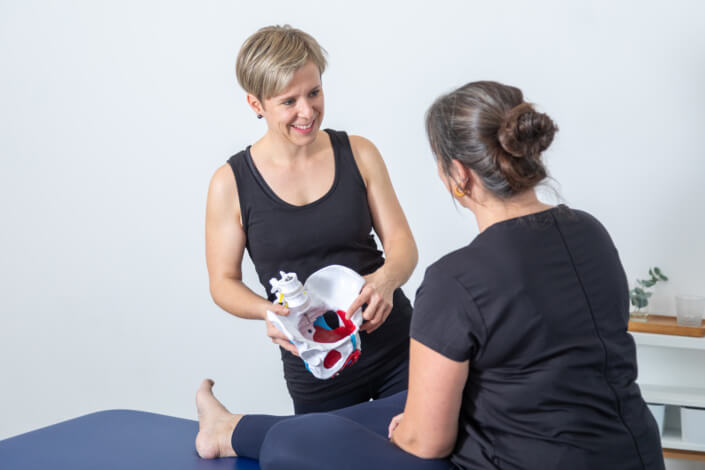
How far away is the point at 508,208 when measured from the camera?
1.23 m

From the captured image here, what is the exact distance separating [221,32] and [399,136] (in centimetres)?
80

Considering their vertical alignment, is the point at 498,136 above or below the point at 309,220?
above

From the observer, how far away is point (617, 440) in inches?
46.3

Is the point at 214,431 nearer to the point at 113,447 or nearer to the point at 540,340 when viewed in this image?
the point at 113,447

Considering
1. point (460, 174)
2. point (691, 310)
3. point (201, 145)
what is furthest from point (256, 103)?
point (691, 310)

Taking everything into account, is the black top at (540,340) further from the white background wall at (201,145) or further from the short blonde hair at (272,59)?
the white background wall at (201,145)

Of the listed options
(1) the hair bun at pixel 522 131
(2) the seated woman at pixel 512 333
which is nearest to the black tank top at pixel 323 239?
(2) the seated woman at pixel 512 333

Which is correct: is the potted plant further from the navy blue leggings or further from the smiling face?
the navy blue leggings

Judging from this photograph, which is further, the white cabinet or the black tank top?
the white cabinet

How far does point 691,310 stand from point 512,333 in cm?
149

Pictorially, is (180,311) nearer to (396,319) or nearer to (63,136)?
(63,136)

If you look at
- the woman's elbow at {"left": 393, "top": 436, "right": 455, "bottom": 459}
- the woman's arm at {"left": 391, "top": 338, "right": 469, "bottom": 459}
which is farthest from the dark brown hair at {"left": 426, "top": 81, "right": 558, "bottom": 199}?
the woman's elbow at {"left": 393, "top": 436, "right": 455, "bottom": 459}

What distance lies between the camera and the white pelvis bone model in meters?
1.53

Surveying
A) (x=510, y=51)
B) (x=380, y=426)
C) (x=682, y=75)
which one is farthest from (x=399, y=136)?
(x=380, y=426)
